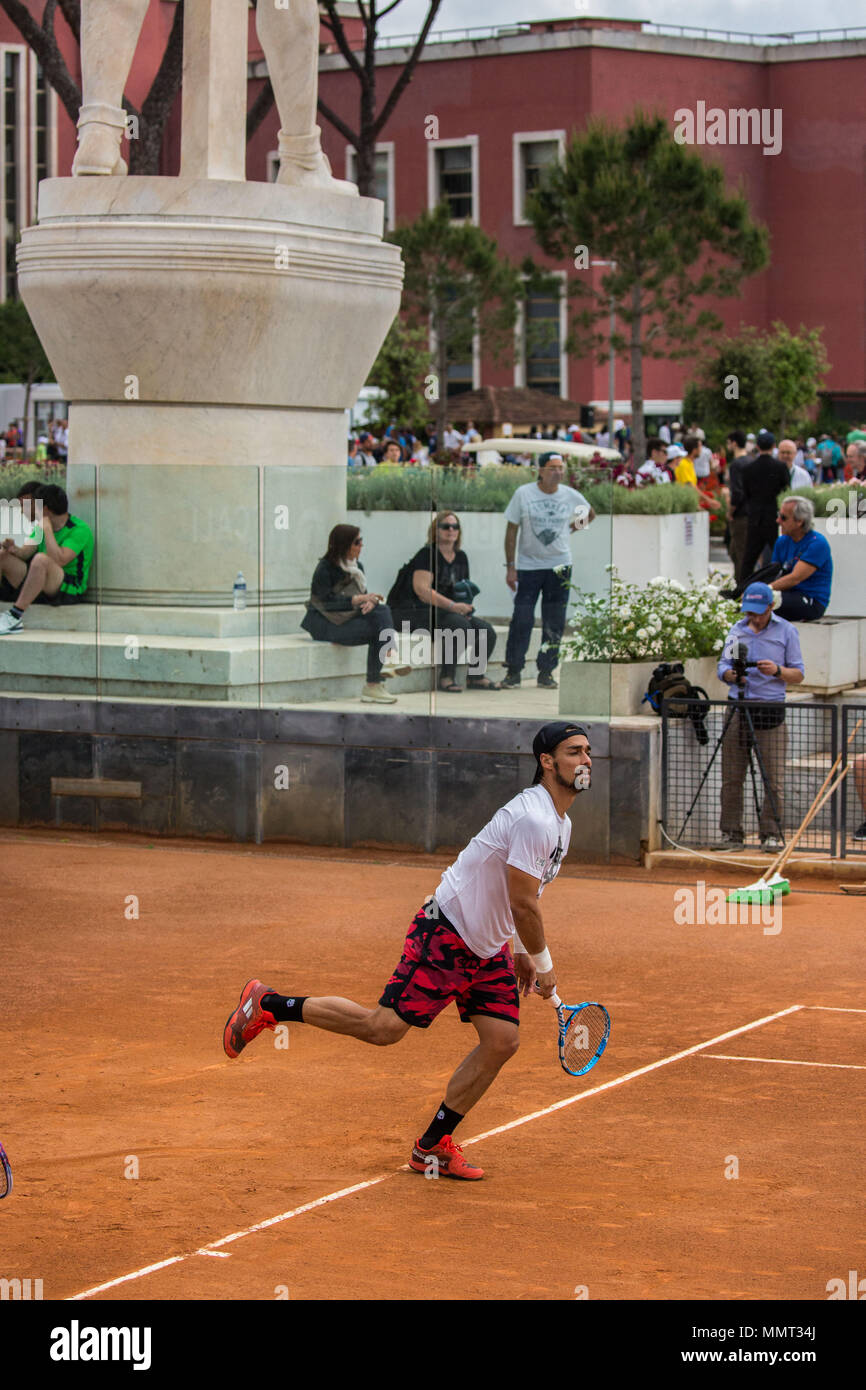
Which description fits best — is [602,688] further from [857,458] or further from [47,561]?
[857,458]

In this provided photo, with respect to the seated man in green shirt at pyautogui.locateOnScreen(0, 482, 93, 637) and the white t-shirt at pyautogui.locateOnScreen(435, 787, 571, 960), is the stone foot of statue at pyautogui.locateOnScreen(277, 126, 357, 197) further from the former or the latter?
the white t-shirt at pyautogui.locateOnScreen(435, 787, 571, 960)

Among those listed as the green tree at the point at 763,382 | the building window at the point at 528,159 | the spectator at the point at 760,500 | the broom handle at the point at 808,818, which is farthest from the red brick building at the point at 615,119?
the broom handle at the point at 808,818

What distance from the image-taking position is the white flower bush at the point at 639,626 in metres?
14.4

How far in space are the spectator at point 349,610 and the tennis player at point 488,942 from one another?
726cm

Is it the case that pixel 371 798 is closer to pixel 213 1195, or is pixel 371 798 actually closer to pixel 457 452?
pixel 213 1195

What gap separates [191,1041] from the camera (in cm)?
932

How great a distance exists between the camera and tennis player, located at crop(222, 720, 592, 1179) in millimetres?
7246

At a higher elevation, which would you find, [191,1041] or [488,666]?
[488,666]

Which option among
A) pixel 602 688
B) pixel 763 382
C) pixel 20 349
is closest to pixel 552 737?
pixel 602 688

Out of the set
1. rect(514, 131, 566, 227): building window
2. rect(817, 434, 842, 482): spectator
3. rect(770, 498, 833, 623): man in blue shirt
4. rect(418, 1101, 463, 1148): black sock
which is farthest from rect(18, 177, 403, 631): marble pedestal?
rect(514, 131, 566, 227): building window

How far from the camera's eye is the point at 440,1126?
7.25m

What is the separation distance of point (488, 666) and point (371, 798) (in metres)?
1.29

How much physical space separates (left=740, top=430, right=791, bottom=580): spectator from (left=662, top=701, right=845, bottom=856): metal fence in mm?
7097
